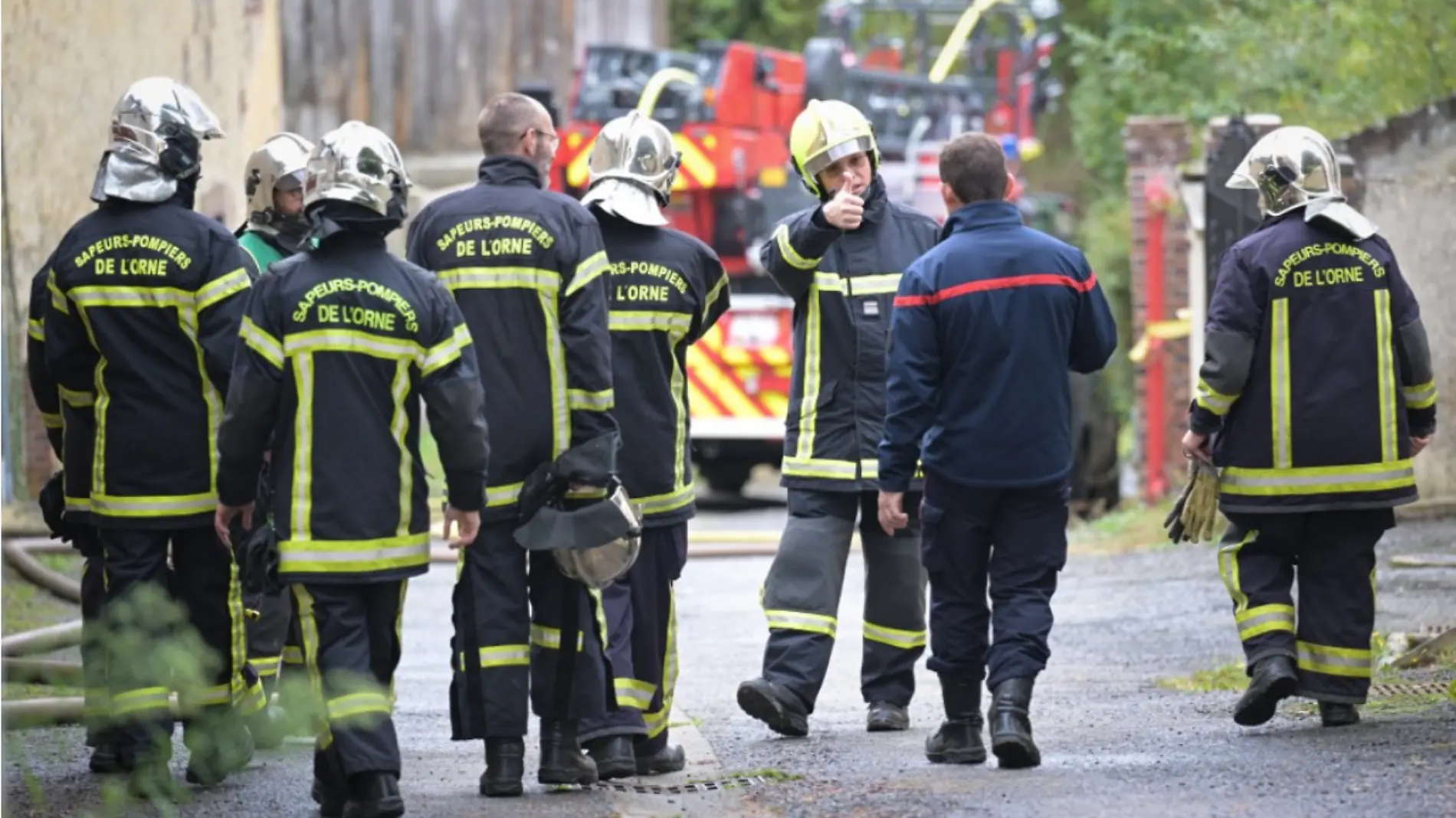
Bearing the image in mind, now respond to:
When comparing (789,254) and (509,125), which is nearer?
(509,125)

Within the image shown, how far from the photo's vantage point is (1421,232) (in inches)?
513

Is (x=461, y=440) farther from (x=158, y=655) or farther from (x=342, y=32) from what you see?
(x=342, y=32)

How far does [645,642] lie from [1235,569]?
189 centimetres

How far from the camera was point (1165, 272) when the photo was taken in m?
16.2

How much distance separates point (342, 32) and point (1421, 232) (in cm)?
1030

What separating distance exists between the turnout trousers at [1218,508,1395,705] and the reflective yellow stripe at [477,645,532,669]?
2317mm

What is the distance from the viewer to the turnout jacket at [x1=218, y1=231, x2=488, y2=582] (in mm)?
6277

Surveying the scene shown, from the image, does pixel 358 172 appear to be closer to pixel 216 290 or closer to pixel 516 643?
pixel 216 290

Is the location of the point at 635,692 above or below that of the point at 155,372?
below

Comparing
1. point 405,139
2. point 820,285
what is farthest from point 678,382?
point 405,139

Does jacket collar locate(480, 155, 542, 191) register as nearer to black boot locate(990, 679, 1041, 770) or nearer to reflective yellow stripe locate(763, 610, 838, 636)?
reflective yellow stripe locate(763, 610, 838, 636)

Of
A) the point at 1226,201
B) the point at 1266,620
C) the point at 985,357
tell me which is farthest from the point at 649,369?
the point at 1226,201

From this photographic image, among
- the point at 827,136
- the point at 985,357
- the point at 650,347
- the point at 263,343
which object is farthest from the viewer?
the point at 827,136

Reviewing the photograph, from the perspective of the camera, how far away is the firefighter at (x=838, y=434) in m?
7.89
